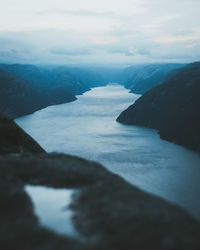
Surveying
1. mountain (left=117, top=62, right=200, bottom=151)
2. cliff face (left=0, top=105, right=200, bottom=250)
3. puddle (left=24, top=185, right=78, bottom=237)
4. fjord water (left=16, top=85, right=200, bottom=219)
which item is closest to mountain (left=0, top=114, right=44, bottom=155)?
cliff face (left=0, top=105, right=200, bottom=250)

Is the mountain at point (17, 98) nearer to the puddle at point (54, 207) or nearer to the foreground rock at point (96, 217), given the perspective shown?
the foreground rock at point (96, 217)

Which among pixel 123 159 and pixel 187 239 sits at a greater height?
pixel 187 239

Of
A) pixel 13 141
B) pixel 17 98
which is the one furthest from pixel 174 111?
pixel 17 98

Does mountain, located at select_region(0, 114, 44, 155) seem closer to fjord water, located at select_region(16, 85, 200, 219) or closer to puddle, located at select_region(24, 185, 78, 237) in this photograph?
puddle, located at select_region(24, 185, 78, 237)

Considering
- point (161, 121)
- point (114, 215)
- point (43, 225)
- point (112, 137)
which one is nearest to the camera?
point (43, 225)

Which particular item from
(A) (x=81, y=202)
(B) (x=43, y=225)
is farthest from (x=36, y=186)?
(B) (x=43, y=225)

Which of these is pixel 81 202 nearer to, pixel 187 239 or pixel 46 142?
pixel 187 239

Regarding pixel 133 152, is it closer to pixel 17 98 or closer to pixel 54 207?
pixel 54 207
